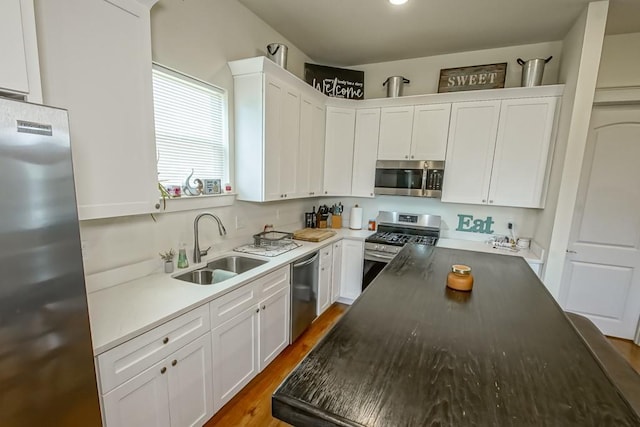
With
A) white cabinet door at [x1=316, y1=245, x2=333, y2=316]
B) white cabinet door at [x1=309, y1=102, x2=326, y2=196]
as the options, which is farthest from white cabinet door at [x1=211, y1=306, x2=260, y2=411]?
white cabinet door at [x1=309, y1=102, x2=326, y2=196]

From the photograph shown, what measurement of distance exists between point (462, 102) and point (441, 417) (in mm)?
3114

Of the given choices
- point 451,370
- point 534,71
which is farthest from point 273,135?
point 534,71

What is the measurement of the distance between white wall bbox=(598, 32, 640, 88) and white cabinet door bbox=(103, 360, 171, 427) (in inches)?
170

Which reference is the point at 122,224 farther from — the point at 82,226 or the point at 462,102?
the point at 462,102

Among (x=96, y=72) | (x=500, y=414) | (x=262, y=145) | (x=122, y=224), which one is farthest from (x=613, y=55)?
(x=122, y=224)

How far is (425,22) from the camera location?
2.63 m

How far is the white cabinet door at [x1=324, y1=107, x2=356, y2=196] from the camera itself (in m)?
3.50

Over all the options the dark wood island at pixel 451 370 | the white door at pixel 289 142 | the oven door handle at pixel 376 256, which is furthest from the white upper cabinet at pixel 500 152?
the dark wood island at pixel 451 370

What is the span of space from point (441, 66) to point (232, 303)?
133 inches

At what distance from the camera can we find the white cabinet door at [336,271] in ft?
10.8

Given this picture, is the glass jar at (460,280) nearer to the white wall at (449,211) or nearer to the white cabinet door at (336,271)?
the white cabinet door at (336,271)

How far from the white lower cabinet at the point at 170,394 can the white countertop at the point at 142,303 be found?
23cm

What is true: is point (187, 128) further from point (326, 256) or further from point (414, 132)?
point (414, 132)

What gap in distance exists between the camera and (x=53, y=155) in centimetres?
91
